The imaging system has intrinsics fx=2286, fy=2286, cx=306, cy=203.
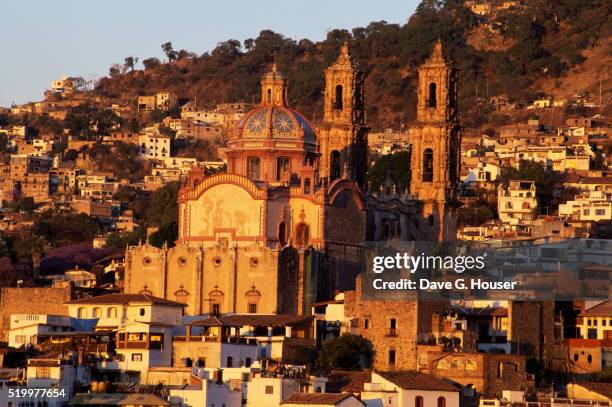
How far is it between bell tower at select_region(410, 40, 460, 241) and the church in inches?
1.6

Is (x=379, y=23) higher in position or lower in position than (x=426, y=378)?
higher

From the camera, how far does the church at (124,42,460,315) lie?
8506 centimetres

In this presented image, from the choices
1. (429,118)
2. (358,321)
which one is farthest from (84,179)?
(358,321)

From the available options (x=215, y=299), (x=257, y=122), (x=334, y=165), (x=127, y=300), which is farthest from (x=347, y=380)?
(x=334, y=165)

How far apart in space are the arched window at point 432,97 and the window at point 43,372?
3164 cm

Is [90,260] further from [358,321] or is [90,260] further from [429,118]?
[358,321]

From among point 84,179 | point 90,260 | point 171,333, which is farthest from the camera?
point 84,179

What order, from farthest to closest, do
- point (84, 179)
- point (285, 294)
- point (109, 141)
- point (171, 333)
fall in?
point (109, 141), point (84, 179), point (285, 294), point (171, 333)

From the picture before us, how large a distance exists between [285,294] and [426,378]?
1512 cm

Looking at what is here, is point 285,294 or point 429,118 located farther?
point 429,118

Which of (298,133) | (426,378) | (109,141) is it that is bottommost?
(426,378)

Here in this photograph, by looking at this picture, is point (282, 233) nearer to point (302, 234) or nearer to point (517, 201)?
point (302, 234)

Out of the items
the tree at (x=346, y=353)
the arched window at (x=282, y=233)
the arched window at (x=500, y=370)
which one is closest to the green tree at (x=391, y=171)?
the arched window at (x=282, y=233)

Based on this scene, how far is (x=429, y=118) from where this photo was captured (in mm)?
95000
